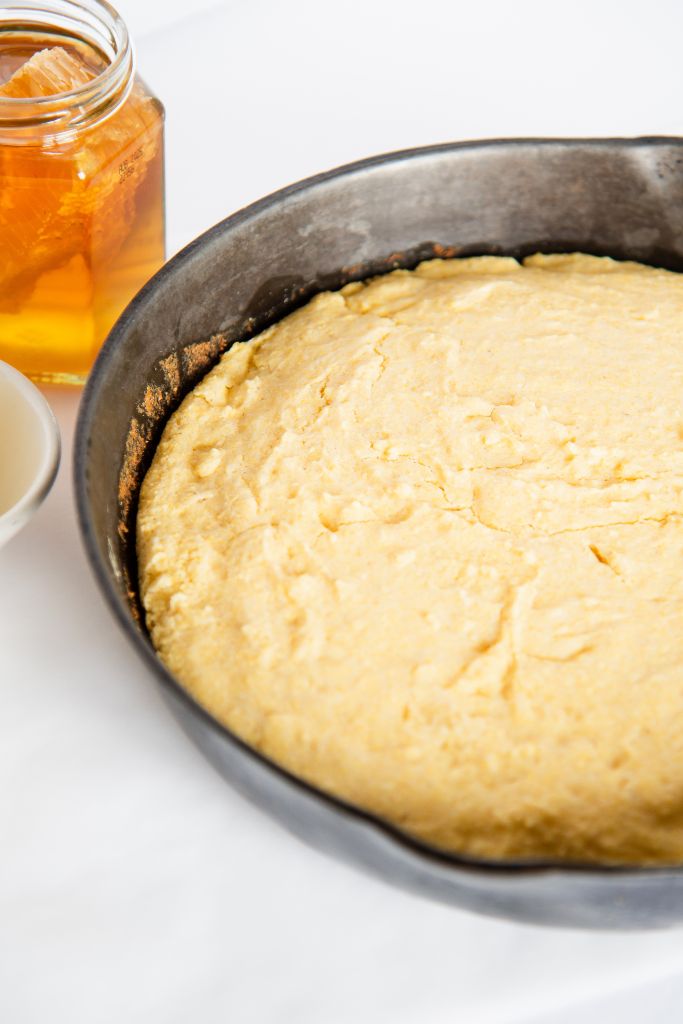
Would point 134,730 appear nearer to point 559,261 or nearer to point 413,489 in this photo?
point 413,489

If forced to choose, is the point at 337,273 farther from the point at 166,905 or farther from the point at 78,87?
the point at 166,905

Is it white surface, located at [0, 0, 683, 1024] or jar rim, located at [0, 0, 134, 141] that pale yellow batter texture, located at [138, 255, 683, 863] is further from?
jar rim, located at [0, 0, 134, 141]

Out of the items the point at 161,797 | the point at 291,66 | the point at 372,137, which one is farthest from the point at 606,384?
the point at 291,66

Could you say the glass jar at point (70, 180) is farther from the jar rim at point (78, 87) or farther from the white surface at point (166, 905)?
the white surface at point (166, 905)

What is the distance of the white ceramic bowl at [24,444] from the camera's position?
110 cm

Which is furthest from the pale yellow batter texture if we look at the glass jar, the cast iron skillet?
the glass jar

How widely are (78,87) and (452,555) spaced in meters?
0.63

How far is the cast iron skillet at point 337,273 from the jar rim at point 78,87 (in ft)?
0.58

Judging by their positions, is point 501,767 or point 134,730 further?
point 134,730

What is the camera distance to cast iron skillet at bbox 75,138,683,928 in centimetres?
84

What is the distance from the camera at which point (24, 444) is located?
117 cm

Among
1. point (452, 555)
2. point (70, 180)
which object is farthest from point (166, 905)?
point (70, 180)

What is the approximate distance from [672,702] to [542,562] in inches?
7.1

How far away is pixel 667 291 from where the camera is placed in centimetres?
141
